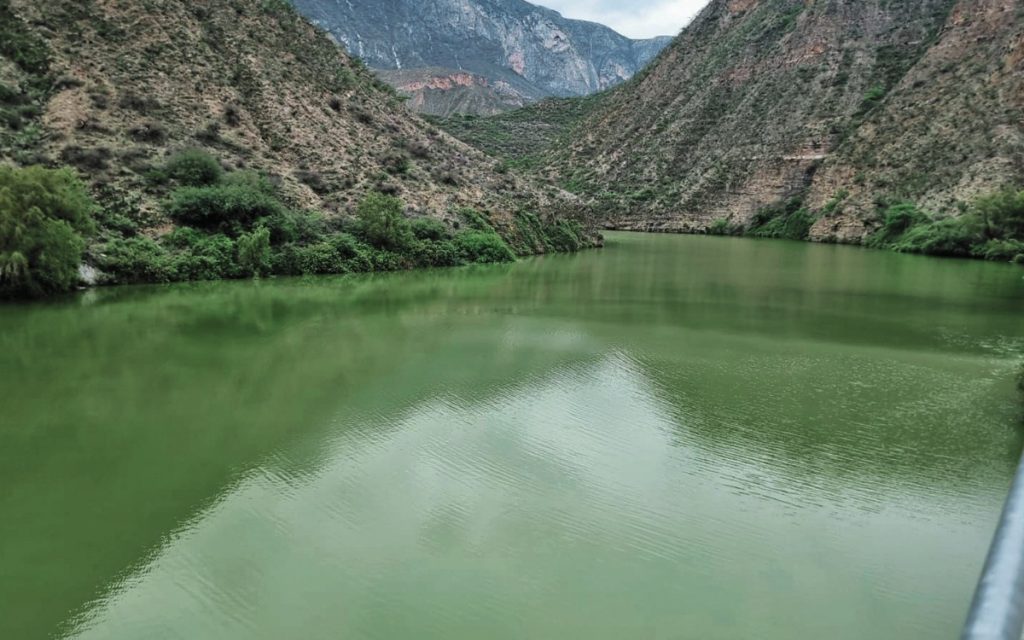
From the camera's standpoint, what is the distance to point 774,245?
171ft

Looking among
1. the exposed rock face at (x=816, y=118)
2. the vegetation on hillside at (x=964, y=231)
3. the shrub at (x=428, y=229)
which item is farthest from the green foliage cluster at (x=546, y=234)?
the exposed rock face at (x=816, y=118)

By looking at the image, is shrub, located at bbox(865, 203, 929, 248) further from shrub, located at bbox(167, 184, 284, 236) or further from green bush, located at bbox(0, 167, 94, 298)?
green bush, located at bbox(0, 167, 94, 298)

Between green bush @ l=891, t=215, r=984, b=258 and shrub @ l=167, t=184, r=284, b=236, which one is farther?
green bush @ l=891, t=215, r=984, b=258

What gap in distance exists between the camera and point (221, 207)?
28.0 meters

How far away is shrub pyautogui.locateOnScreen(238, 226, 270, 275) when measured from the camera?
27109mm

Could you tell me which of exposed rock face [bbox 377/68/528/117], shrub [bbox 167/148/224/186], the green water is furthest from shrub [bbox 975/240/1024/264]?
exposed rock face [bbox 377/68/528/117]

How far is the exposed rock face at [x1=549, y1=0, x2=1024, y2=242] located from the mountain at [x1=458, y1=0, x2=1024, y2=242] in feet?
0.46

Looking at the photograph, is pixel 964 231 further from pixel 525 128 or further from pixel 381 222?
pixel 525 128

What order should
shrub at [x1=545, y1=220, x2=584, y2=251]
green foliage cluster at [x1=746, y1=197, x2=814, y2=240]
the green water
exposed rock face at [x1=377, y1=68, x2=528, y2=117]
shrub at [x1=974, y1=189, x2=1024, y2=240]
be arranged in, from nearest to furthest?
the green water → shrub at [x1=974, y1=189, x2=1024, y2=240] → shrub at [x1=545, y1=220, x2=584, y2=251] → green foliage cluster at [x1=746, y1=197, x2=814, y2=240] → exposed rock face at [x1=377, y1=68, x2=528, y2=117]

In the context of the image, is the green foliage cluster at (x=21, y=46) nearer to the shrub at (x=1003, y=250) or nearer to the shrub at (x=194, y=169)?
the shrub at (x=194, y=169)

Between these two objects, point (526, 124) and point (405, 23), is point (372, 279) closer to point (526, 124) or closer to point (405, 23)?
point (526, 124)

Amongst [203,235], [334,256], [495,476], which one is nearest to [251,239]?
[203,235]

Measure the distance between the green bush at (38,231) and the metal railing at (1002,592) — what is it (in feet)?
72.9

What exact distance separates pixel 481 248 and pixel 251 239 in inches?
504
